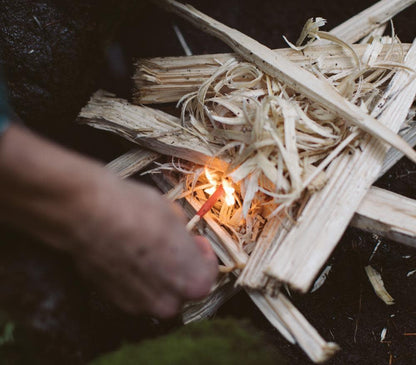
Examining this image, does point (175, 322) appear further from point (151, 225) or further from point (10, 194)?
point (10, 194)

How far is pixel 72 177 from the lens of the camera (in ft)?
3.68

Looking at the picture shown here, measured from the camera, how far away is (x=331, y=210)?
1.53m

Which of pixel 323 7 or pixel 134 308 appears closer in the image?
pixel 134 308

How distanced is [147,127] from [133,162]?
185 millimetres

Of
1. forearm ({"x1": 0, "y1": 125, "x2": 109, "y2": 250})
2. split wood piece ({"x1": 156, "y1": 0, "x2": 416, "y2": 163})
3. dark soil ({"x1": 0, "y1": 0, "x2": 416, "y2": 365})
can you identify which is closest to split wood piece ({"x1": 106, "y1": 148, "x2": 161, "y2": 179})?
dark soil ({"x1": 0, "y1": 0, "x2": 416, "y2": 365})

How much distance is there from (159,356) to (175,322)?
1.57 ft

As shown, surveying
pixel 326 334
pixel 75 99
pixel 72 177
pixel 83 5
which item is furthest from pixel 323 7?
pixel 72 177

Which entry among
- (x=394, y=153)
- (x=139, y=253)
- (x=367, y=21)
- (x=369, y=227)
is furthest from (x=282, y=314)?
(x=367, y=21)

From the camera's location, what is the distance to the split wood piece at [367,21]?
2.09 meters

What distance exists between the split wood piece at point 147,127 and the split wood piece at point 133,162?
0.17ft

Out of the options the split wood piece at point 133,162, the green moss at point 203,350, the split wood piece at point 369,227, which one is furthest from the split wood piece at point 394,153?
the split wood piece at point 133,162

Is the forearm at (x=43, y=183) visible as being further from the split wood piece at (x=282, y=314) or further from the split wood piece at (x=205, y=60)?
the split wood piece at (x=205, y=60)

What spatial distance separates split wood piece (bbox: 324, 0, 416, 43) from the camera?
82.1 inches

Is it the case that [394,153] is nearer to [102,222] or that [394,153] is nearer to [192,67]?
[192,67]
